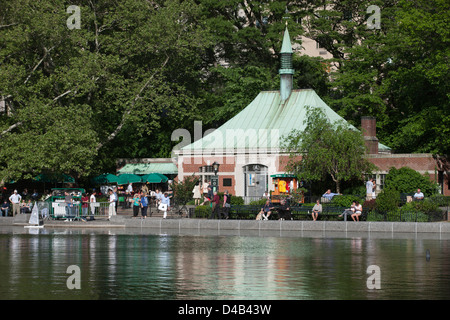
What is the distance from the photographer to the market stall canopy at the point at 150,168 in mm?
63312

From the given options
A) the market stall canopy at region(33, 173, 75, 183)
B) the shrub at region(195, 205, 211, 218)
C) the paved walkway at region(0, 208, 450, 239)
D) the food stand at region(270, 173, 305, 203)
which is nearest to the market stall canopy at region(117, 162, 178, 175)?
the market stall canopy at region(33, 173, 75, 183)

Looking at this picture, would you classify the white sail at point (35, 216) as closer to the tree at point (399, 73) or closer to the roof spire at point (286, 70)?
the roof spire at point (286, 70)

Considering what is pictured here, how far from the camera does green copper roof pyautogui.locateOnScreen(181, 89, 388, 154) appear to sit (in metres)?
55.0

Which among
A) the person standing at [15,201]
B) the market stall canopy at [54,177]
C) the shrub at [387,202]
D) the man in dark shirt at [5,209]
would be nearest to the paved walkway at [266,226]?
the shrub at [387,202]

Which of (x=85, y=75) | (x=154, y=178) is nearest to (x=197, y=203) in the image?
(x=85, y=75)

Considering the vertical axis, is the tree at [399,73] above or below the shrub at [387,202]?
above

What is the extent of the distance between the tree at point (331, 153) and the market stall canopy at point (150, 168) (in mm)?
16562

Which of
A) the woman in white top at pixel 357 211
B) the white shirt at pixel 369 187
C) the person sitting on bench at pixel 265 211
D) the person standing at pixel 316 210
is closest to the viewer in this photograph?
the woman in white top at pixel 357 211

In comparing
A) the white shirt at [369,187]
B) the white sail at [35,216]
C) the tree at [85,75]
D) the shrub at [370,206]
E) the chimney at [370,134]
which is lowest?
the white sail at [35,216]

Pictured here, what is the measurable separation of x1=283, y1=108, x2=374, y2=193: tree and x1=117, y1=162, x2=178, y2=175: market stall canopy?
54.3 ft

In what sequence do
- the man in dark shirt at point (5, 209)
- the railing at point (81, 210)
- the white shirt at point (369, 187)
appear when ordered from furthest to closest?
the man in dark shirt at point (5, 209), the white shirt at point (369, 187), the railing at point (81, 210)

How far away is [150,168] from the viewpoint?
63656 mm

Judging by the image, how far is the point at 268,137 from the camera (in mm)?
55219

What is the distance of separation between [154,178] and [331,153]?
690 inches
